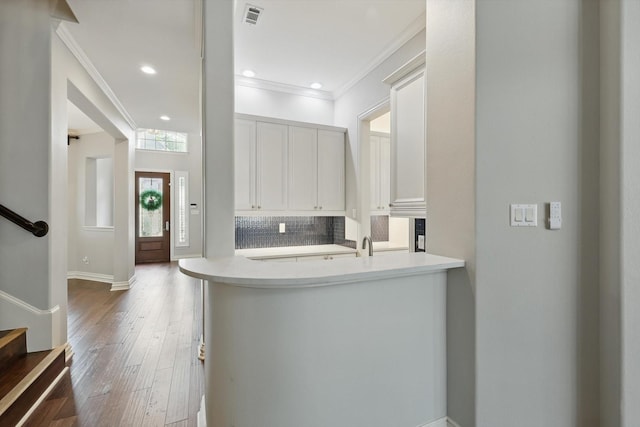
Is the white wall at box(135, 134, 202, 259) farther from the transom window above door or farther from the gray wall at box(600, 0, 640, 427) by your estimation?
the gray wall at box(600, 0, 640, 427)

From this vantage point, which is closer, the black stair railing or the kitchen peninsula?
the kitchen peninsula

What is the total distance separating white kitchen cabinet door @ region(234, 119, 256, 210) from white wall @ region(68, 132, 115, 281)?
359 centimetres

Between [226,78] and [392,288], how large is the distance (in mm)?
1529

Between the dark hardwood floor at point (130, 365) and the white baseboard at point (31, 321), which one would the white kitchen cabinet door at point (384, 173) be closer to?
the dark hardwood floor at point (130, 365)

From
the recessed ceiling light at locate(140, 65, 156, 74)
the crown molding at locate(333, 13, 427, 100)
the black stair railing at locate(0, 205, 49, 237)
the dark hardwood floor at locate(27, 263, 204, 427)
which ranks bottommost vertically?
the dark hardwood floor at locate(27, 263, 204, 427)

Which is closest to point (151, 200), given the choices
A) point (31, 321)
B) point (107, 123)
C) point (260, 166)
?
point (107, 123)

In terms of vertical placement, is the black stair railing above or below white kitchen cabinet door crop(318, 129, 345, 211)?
below

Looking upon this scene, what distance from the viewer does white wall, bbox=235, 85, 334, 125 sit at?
3795 mm

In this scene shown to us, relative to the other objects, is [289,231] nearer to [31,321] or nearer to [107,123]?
[31,321]

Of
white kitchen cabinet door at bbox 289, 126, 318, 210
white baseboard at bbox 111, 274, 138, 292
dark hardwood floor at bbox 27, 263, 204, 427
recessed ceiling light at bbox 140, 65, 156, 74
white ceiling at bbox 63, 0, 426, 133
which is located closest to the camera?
dark hardwood floor at bbox 27, 263, 204, 427

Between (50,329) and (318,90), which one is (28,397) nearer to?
(50,329)

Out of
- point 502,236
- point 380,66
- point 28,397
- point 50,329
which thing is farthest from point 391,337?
point 380,66

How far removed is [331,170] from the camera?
3887mm

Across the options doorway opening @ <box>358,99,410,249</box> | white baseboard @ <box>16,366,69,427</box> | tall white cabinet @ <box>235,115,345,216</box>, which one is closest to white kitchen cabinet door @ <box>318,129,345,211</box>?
tall white cabinet @ <box>235,115,345,216</box>
